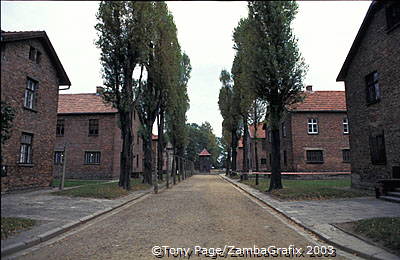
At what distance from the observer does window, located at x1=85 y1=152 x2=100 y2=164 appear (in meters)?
28.7

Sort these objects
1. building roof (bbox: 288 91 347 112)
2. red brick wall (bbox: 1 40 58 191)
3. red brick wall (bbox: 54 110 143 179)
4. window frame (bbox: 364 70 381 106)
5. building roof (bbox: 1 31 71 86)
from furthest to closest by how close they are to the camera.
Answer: building roof (bbox: 288 91 347 112) → red brick wall (bbox: 54 110 143 179) → window frame (bbox: 364 70 381 106) → red brick wall (bbox: 1 40 58 191) → building roof (bbox: 1 31 71 86)

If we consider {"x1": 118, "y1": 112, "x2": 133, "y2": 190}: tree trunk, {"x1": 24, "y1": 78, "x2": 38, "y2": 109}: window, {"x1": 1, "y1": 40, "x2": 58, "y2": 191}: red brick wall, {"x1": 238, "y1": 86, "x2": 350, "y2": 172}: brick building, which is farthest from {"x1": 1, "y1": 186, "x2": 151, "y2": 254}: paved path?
{"x1": 238, "y1": 86, "x2": 350, "y2": 172}: brick building

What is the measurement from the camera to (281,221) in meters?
8.25

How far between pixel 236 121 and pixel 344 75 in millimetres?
14923

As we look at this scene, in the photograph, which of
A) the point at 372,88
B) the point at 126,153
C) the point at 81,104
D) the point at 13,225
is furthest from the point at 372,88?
the point at 81,104

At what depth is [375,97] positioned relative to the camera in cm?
1494

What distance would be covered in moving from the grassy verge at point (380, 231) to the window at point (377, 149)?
814 centimetres

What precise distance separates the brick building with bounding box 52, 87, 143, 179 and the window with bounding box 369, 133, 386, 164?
2155 cm

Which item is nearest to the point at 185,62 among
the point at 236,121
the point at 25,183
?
the point at 236,121

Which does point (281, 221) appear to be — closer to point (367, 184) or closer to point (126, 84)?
point (367, 184)

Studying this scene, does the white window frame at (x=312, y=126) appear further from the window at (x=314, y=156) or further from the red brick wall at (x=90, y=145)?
the red brick wall at (x=90, y=145)

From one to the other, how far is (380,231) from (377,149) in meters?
9.97

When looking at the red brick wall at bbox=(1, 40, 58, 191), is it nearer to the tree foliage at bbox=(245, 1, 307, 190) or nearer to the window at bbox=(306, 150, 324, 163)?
the tree foliage at bbox=(245, 1, 307, 190)

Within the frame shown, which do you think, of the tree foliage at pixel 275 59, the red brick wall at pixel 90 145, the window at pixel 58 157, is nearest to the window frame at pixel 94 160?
the red brick wall at pixel 90 145
